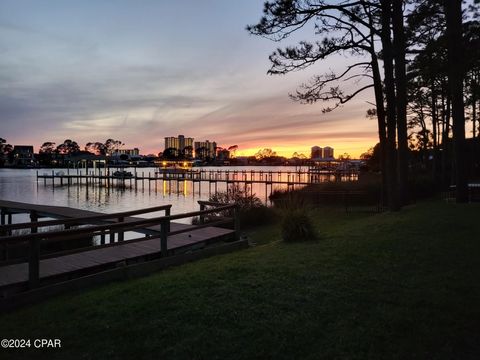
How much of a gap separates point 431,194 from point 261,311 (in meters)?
21.5

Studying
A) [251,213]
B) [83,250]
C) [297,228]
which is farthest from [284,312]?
[251,213]

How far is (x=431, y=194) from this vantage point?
22672 millimetres

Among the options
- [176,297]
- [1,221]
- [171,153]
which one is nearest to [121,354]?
[176,297]

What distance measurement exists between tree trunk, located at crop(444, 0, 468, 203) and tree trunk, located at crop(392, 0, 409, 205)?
153 centimetres

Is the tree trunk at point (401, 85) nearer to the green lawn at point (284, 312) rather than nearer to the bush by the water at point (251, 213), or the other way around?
the bush by the water at point (251, 213)

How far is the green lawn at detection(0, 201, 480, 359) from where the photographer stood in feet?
11.7

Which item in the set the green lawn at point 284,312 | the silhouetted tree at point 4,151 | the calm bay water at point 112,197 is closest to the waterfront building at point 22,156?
the silhouetted tree at point 4,151

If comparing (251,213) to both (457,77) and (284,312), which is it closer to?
(457,77)

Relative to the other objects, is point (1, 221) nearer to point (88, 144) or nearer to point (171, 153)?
point (171, 153)

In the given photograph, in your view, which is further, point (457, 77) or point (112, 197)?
point (112, 197)

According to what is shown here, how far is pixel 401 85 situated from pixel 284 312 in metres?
12.3

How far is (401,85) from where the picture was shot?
1409cm

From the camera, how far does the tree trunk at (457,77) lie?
9.70m

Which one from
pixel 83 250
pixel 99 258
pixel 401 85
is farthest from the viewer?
pixel 401 85
